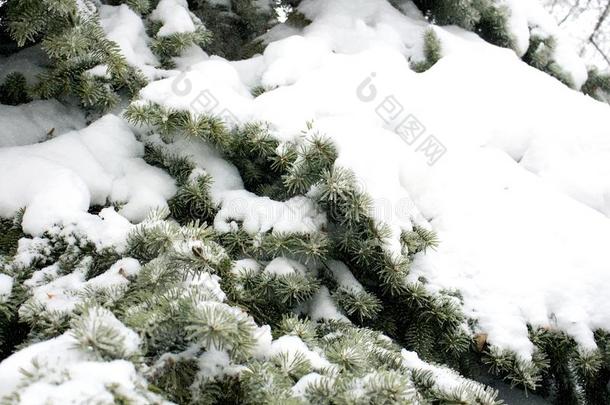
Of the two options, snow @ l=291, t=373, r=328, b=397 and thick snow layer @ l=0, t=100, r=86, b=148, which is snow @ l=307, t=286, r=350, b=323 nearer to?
snow @ l=291, t=373, r=328, b=397

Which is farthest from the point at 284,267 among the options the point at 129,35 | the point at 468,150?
the point at 129,35

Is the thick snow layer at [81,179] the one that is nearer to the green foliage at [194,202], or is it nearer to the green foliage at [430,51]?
the green foliage at [194,202]

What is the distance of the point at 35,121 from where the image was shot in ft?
6.08

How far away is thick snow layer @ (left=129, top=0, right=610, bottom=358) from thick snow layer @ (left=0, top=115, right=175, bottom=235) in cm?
27

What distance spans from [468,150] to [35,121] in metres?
1.86

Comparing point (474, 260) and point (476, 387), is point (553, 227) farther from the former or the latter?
point (476, 387)

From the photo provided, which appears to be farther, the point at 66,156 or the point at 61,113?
the point at 61,113

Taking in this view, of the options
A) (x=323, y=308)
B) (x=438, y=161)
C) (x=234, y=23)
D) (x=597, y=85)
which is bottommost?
(x=323, y=308)

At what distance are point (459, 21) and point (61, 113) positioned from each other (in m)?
2.37

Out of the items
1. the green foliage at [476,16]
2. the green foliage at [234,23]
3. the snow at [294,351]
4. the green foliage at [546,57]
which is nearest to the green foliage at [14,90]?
the green foliage at [234,23]

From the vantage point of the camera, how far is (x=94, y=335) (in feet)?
2.61

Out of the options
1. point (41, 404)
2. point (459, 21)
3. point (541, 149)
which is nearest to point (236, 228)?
point (41, 404)

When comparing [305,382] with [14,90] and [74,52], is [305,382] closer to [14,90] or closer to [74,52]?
[74,52]

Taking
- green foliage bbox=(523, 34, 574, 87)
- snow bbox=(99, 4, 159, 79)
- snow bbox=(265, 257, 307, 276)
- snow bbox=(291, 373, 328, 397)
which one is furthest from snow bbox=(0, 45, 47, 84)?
green foliage bbox=(523, 34, 574, 87)
